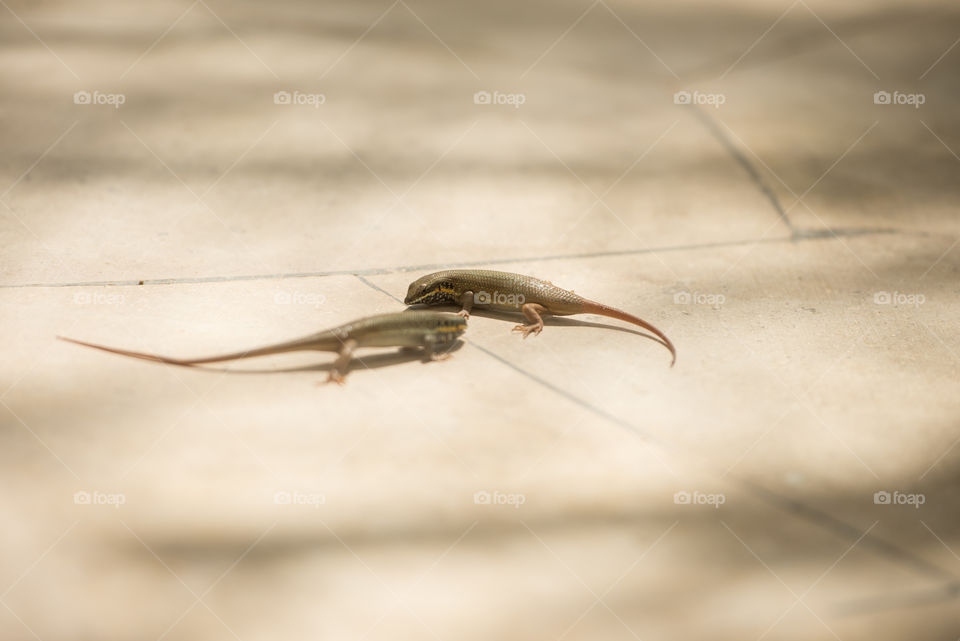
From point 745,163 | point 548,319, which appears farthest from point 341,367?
point 745,163

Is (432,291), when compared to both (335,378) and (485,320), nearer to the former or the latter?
(485,320)

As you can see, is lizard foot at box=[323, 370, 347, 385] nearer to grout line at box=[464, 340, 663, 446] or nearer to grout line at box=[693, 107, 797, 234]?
grout line at box=[464, 340, 663, 446]

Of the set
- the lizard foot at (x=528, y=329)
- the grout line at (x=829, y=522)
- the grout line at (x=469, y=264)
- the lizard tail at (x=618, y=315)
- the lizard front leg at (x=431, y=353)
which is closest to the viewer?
the grout line at (x=829, y=522)

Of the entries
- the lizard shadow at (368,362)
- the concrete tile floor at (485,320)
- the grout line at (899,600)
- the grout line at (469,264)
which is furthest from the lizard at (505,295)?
the grout line at (899,600)

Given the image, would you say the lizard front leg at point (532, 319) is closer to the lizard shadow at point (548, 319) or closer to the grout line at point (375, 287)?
the lizard shadow at point (548, 319)

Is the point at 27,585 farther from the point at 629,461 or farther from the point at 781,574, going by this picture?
the point at 781,574

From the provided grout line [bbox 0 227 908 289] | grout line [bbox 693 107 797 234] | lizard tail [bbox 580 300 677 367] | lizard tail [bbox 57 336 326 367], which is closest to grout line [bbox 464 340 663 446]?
lizard tail [bbox 580 300 677 367]
